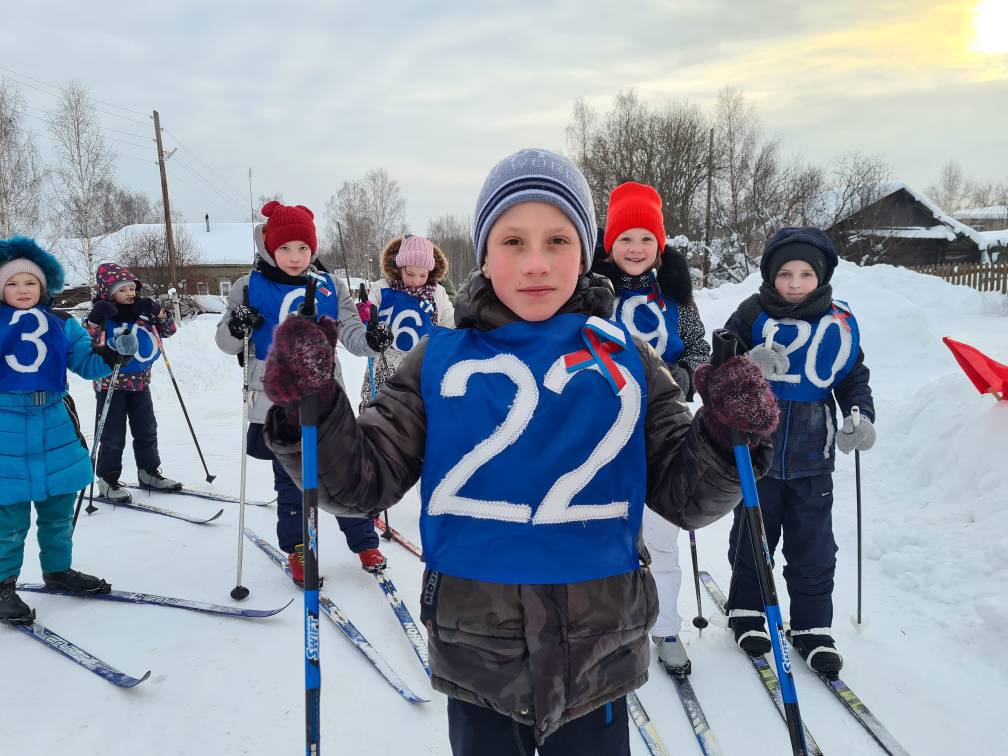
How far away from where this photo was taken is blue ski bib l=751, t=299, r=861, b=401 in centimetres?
279

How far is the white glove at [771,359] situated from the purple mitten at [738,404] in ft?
4.22

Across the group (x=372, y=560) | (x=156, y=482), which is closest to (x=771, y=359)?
(x=372, y=560)

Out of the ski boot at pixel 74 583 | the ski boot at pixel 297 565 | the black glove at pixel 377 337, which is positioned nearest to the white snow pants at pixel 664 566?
the black glove at pixel 377 337

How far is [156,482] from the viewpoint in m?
5.29

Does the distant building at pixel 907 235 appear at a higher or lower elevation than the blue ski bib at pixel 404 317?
higher

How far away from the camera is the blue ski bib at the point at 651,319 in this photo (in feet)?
9.12

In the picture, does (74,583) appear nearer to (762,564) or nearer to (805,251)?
(762,564)

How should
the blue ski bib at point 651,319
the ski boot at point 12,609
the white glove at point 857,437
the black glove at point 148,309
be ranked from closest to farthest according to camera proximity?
the white glove at point 857,437 → the blue ski bib at point 651,319 → the ski boot at point 12,609 → the black glove at point 148,309

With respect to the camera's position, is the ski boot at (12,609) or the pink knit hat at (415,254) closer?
the ski boot at (12,609)

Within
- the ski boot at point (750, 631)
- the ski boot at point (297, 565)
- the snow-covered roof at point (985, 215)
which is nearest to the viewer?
the ski boot at point (750, 631)

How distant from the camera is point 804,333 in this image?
279 centimetres

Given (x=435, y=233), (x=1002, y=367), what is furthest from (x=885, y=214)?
(x=435, y=233)

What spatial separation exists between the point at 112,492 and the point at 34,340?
7.69 feet

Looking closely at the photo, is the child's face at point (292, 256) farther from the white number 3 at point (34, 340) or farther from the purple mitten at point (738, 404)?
the purple mitten at point (738, 404)
